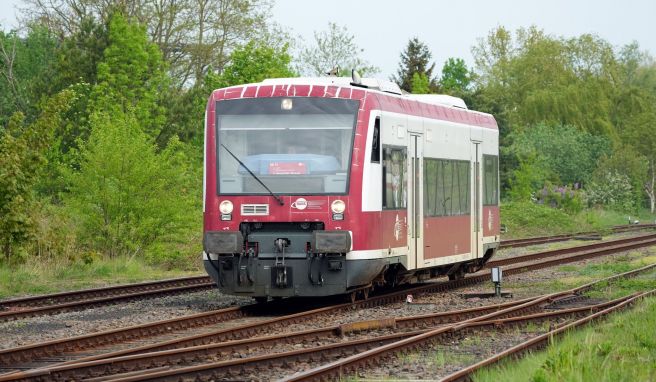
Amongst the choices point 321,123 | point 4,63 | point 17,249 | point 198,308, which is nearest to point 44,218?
point 17,249

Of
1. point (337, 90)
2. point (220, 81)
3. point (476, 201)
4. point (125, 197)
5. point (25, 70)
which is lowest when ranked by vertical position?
point (476, 201)

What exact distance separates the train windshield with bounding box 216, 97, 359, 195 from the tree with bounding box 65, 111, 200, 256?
10683 millimetres

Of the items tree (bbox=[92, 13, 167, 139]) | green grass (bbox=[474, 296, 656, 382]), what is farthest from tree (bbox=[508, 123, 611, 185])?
green grass (bbox=[474, 296, 656, 382])

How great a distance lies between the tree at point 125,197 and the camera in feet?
90.9

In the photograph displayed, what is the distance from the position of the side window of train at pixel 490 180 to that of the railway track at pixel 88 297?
17.9 ft

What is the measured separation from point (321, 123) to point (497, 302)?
410 centimetres

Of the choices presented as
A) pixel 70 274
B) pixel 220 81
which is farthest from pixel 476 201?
pixel 220 81

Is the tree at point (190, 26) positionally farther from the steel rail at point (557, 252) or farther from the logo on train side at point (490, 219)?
the logo on train side at point (490, 219)

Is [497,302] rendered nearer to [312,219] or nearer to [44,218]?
[312,219]

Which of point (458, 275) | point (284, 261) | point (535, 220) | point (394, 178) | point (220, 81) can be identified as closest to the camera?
point (284, 261)

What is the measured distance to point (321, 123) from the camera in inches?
679

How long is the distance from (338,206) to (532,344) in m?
4.66

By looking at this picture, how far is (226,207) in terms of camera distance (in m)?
17.3

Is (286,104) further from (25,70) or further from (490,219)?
(25,70)
